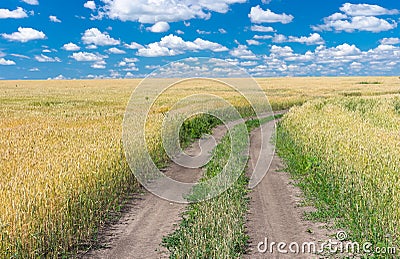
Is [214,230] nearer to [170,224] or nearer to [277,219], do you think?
[170,224]

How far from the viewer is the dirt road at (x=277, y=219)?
24.1ft

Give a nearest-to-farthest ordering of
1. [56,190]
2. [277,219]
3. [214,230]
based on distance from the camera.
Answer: [214,230] < [56,190] < [277,219]

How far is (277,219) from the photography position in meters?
8.55

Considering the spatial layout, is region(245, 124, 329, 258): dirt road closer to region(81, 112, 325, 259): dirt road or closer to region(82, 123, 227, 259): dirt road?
region(81, 112, 325, 259): dirt road

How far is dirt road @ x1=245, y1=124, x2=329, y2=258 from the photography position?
736 centimetres

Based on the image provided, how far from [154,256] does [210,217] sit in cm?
143

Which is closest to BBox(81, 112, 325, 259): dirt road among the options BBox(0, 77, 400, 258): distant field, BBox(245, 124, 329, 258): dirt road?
BBox(245, 124, 329, 258): dirt road

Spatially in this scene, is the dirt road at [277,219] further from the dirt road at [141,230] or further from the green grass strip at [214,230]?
the dirt road at [141,230]

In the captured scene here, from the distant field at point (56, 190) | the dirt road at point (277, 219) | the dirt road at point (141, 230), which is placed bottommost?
the dirt road at point (277, 219)

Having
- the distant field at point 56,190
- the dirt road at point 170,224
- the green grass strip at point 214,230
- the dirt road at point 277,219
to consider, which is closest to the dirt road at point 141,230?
the dirt road at point 170,224

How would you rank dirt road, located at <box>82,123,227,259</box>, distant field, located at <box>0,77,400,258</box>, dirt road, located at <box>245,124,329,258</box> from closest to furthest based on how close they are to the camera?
distant field, located at <box>0,77,400,258</box>, dirt road, located at <box>82,123,227,259</box>, dirt road, located at <box>245,124,329,258</box>

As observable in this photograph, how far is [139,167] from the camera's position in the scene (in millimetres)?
11758

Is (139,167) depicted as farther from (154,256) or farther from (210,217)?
(154,256)

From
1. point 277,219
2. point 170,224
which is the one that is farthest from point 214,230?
point 277,219
